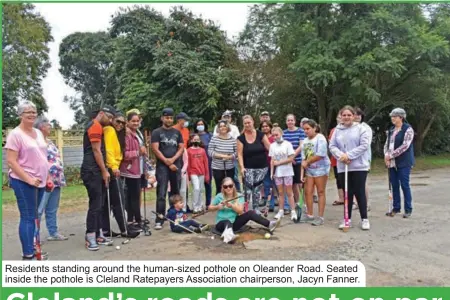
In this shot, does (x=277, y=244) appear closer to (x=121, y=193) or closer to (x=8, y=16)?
(x=121, y=193)

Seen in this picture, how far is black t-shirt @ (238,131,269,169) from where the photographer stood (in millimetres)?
7281

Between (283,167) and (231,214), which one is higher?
(283,167)

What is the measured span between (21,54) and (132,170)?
20742 millimetres

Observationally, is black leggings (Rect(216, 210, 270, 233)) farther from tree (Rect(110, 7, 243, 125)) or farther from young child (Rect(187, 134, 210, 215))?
tree (Rect(110, 7, 243, 125))

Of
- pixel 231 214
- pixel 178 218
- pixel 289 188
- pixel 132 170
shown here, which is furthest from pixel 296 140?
pixel 132 170

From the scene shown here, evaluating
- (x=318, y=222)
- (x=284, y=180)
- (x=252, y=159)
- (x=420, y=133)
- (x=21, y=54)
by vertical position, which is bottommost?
(x=318, y=222)

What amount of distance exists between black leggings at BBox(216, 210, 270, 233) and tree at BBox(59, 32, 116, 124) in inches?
1362

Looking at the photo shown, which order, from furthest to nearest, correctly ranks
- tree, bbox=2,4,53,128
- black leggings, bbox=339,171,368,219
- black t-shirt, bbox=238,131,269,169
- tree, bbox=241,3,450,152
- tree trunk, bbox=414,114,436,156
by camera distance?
1. tree trunk, bbox=414,114,436,156
2. tree, bbox=2,4,53,128
3. tree, bbox=241,3,450,152
4. black t-shirt, bbox=238,131,269,169
5. black leggings, bbox=339,171,368,219

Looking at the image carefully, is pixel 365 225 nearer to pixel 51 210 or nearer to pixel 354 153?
pixel 354 153

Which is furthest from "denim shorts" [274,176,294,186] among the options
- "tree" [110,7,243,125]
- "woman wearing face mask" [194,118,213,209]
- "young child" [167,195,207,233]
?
"tree" [110,7,243,125]

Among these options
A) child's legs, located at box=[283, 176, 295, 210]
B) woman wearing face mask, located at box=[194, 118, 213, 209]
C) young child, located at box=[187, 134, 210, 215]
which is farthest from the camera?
woman wearing face mask, located at box=[194, 118, 213, 209]

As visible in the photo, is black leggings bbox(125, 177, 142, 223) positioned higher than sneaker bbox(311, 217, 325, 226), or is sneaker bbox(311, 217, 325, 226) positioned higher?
black leggings bbox(125, 177, 142, 223)

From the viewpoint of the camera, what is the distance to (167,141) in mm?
6840
